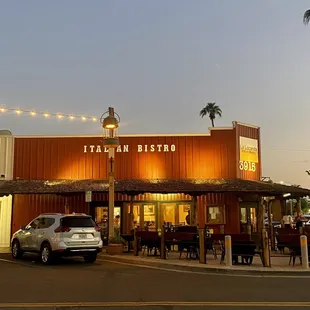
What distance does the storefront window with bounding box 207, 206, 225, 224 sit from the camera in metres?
23.1

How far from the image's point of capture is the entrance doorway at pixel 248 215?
23.1 m

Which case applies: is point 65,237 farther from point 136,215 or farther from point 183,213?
point 183,213

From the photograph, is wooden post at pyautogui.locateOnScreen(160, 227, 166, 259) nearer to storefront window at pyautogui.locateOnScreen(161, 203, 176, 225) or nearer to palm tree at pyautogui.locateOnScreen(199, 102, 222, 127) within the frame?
storefront window at pyautogui.locateOnScreen(161, 203, 176, 225)

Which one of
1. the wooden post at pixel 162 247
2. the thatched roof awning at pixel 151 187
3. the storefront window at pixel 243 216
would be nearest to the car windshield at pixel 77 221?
the wooden post at pixel 162 247

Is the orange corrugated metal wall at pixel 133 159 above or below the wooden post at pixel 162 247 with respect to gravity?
above

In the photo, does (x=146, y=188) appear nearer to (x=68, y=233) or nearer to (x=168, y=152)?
(x=168, y=152)

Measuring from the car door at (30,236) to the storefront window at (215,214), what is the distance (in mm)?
9815

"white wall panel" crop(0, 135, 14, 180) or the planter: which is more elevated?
"white wall panel" crop(0, 135, 14, 180)

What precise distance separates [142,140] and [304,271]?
491 inches

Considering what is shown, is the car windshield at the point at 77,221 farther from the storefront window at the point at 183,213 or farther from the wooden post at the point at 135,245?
the storefront window at the point at 183,213

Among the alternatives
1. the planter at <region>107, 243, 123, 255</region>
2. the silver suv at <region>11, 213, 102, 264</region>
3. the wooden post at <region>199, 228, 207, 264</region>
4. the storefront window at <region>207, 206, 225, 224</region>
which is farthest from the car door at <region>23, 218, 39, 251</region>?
the storefront window at <region>207, 206, 225, 224</region>

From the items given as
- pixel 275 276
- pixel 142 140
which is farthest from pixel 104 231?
pixel 275 276

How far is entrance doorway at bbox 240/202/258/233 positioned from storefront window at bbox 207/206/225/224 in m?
1.06

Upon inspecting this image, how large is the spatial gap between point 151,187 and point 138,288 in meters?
10.2
